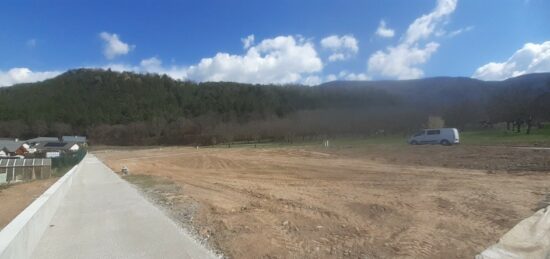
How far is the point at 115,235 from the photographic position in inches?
288

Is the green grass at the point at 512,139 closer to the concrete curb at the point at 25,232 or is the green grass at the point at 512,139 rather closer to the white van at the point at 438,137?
the white van at the point at 438,137

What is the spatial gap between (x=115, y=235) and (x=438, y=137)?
119 feet

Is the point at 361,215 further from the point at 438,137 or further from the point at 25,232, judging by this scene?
the point at 438,137

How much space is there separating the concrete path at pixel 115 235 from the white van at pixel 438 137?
3276 cm

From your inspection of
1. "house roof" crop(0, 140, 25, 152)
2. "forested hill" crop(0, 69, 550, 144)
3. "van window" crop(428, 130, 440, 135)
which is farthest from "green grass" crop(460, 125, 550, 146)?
"house roof" crop(0, 140, 25, 152)

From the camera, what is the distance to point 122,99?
147m

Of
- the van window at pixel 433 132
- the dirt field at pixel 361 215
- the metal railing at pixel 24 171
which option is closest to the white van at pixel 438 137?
the van window at pixel 433 132

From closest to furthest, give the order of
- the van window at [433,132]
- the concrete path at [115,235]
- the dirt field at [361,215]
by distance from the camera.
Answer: the concrete path at [115,235] → the dirt field at [361,215] → the van window at [433,132]

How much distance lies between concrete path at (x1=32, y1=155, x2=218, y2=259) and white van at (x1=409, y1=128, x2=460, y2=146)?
32763 mm

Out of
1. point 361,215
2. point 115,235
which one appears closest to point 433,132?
point 361,215

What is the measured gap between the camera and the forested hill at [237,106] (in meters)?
46.7

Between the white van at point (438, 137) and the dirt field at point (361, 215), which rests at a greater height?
the white van at point (438, 137)

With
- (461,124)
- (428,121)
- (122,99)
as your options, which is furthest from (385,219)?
(122,99)

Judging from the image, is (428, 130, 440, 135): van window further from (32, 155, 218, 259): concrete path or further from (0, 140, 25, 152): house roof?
(0, 140, 25, 152): house roof
